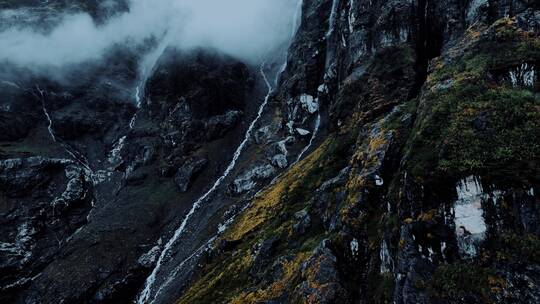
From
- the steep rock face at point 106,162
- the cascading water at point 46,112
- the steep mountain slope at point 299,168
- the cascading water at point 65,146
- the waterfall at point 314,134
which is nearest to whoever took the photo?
the steep mountain slope at point 299,168

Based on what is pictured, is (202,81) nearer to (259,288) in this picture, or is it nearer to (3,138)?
(3,138)

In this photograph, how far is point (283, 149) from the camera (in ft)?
226

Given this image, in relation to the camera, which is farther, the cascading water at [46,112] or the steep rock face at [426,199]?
the cascading water at [46,112]

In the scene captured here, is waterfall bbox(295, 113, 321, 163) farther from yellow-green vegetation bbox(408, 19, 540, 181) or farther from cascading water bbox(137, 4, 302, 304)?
yellow-green vegetation bbox(408, 19, 540, 181)

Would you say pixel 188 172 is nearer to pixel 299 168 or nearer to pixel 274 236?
pixel 299 168

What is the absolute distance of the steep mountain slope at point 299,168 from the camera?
1661 cm

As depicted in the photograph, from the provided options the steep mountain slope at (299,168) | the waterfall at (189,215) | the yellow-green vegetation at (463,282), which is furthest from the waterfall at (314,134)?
the yellow-green vegetation at (463,282)

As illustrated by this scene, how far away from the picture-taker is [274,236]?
36.2m

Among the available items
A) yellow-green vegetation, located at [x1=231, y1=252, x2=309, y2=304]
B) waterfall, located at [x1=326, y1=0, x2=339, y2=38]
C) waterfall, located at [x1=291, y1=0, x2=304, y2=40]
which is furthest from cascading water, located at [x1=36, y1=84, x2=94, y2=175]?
yellow-green vegetation, located at [x1=231, y1=252, x2=309, y2=304]

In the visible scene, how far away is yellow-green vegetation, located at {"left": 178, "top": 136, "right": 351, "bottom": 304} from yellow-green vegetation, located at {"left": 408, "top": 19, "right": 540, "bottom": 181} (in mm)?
11366

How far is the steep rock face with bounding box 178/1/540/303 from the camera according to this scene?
15141 millimetres

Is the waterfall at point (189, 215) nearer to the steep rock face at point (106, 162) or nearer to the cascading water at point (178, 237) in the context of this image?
the cascading water at point (178, 237)

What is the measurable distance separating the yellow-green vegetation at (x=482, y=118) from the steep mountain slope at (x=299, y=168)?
10cm

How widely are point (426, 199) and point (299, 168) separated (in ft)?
116
